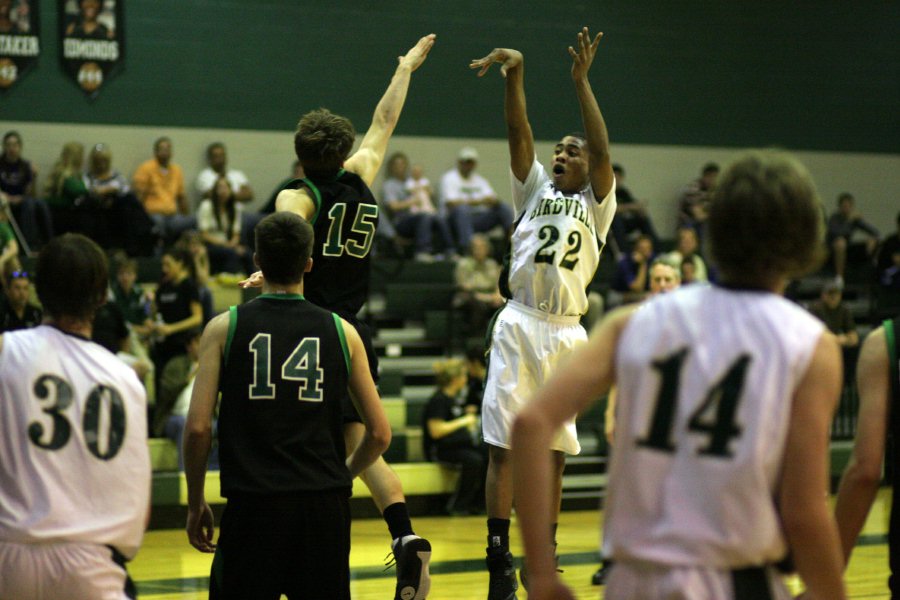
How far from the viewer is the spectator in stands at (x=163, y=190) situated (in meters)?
13.7

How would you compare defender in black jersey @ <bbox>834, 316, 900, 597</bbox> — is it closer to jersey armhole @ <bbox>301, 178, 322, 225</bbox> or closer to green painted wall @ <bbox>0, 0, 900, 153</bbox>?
jersey armhole @ <bbox>301, 178, 322, 225</bbox>

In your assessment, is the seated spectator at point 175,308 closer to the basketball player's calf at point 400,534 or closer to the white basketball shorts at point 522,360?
the white basketball shorts at point 522,360

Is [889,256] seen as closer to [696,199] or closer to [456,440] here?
[696,199]

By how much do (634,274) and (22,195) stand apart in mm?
6669

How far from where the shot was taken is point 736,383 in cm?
222

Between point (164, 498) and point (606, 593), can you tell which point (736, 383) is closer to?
point (606, 593)

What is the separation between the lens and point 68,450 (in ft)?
9.45

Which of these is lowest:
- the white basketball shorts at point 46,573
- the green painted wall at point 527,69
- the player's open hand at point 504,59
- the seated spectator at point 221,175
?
the white basketball shorts at point 46,573

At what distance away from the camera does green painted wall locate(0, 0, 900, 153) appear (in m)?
14.4

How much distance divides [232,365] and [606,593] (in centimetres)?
172

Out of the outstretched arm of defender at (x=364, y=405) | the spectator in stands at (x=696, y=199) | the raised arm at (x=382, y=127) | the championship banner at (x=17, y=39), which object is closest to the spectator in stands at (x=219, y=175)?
the championship banner at (x=17, y=39)

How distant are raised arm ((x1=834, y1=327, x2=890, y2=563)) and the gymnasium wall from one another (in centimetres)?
1243

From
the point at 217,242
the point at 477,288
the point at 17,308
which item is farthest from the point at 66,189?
the point at 477,288

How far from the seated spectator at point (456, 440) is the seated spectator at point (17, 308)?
334 cm
